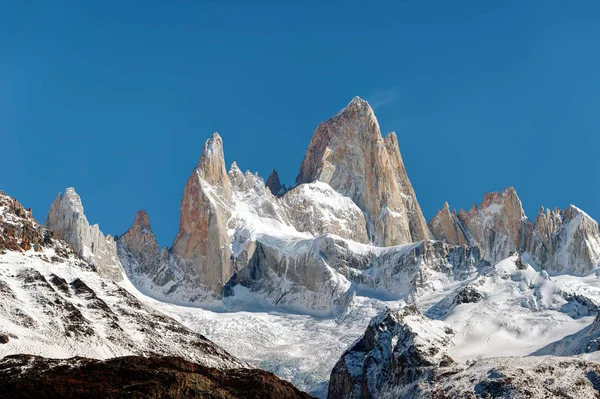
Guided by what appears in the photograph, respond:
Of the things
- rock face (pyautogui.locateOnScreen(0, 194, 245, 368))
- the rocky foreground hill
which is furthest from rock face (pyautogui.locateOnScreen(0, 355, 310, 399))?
rock face (pyautogui.locateOnScreen(0, 194, 245, 368))

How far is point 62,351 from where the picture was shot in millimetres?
154625

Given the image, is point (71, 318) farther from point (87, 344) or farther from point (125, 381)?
point (125, 381)

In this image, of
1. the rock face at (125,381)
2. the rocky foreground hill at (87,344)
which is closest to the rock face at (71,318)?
the rocky foreground hill at (87,344)

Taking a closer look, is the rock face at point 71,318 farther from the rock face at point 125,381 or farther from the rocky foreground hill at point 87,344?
the rock face at point 125,381

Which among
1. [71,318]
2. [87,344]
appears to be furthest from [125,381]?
[71,318]

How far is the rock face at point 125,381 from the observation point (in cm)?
11394

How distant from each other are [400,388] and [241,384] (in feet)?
196

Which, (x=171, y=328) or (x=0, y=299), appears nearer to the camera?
A: (x=0, y=299)

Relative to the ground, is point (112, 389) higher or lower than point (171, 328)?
lower

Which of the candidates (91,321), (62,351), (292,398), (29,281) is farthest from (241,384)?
(29,281)

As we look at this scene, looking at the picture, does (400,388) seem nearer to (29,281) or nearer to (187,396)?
(29,281)

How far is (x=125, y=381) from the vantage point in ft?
389

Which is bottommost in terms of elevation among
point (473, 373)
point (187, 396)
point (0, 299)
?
point (187, 396)

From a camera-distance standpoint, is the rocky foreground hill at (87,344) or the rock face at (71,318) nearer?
the rocky foreground hill at (87,344)
